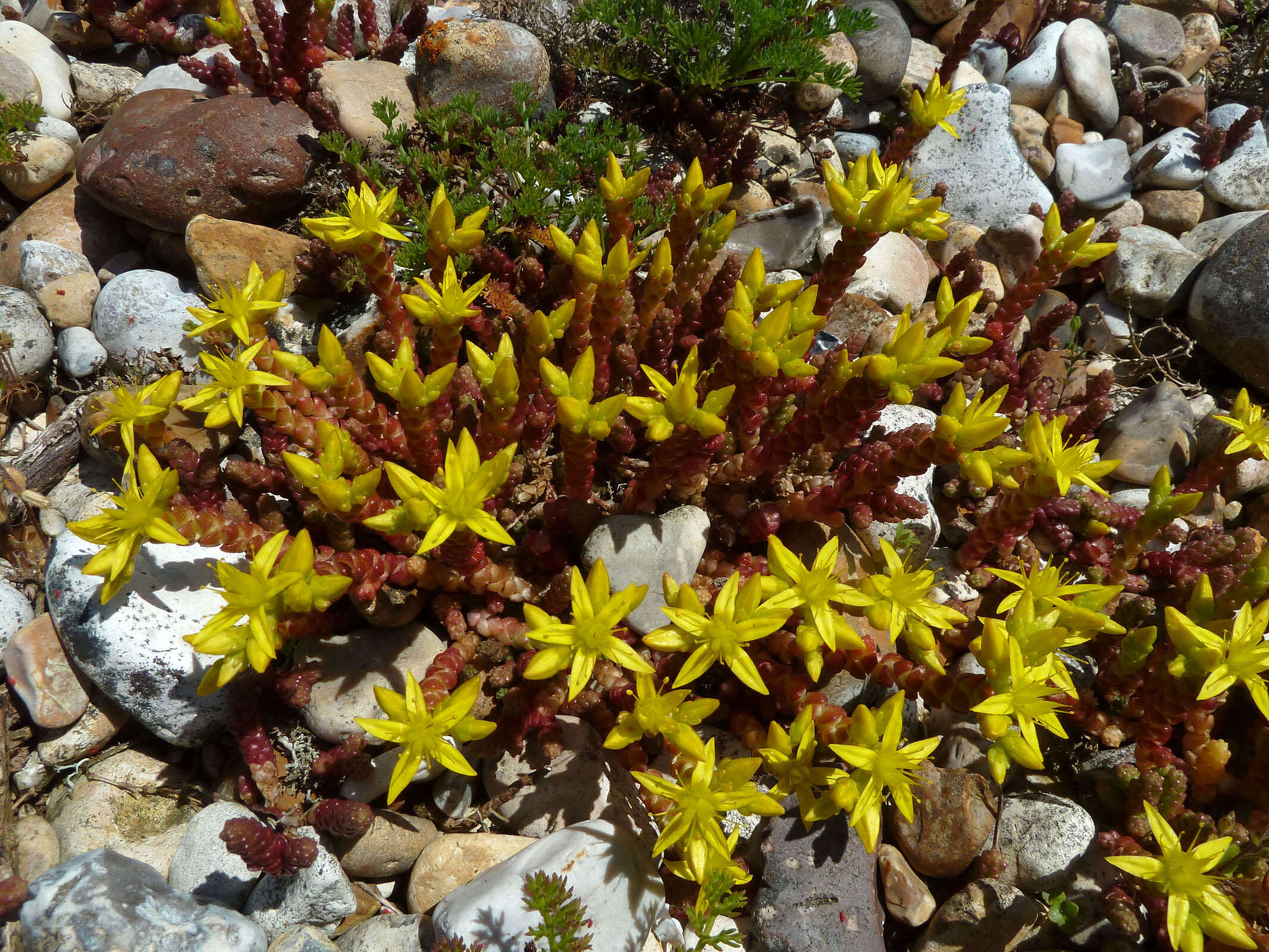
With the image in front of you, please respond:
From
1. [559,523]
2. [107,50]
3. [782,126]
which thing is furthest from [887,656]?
[107,50]

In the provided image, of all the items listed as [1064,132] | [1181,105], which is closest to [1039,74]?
[1064,132]

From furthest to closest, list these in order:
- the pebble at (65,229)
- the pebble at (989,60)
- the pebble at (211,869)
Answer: the pebble at (989,60) < the pebble at (65,229) < the pebble at (211,869)

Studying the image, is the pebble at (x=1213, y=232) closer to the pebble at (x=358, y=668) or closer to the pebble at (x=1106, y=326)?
the pebble at (x=1106, y=326)

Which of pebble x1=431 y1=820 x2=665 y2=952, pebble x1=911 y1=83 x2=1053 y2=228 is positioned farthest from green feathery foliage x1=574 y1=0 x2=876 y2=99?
pebble x1=431 y1=820 x2=665 y2=952

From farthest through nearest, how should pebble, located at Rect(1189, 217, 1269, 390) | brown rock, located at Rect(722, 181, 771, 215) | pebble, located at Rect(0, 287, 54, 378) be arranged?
brown rock, located at Rect(722, 181, 771, 215) → pebble, located at Rect(1189, 217, 1269, 390) → pebble, located at Rect(0, 287, 54, 378)

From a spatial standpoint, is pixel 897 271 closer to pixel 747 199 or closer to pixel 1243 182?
pixel 747 199

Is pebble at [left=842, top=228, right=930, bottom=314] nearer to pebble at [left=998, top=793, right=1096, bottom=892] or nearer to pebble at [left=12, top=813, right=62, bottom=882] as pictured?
pebble at [left=998, top=793, right=1096, bottom=892]

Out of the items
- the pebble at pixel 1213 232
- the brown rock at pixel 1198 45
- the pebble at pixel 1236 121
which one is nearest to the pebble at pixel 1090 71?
the pebble at pixel 1236 121
